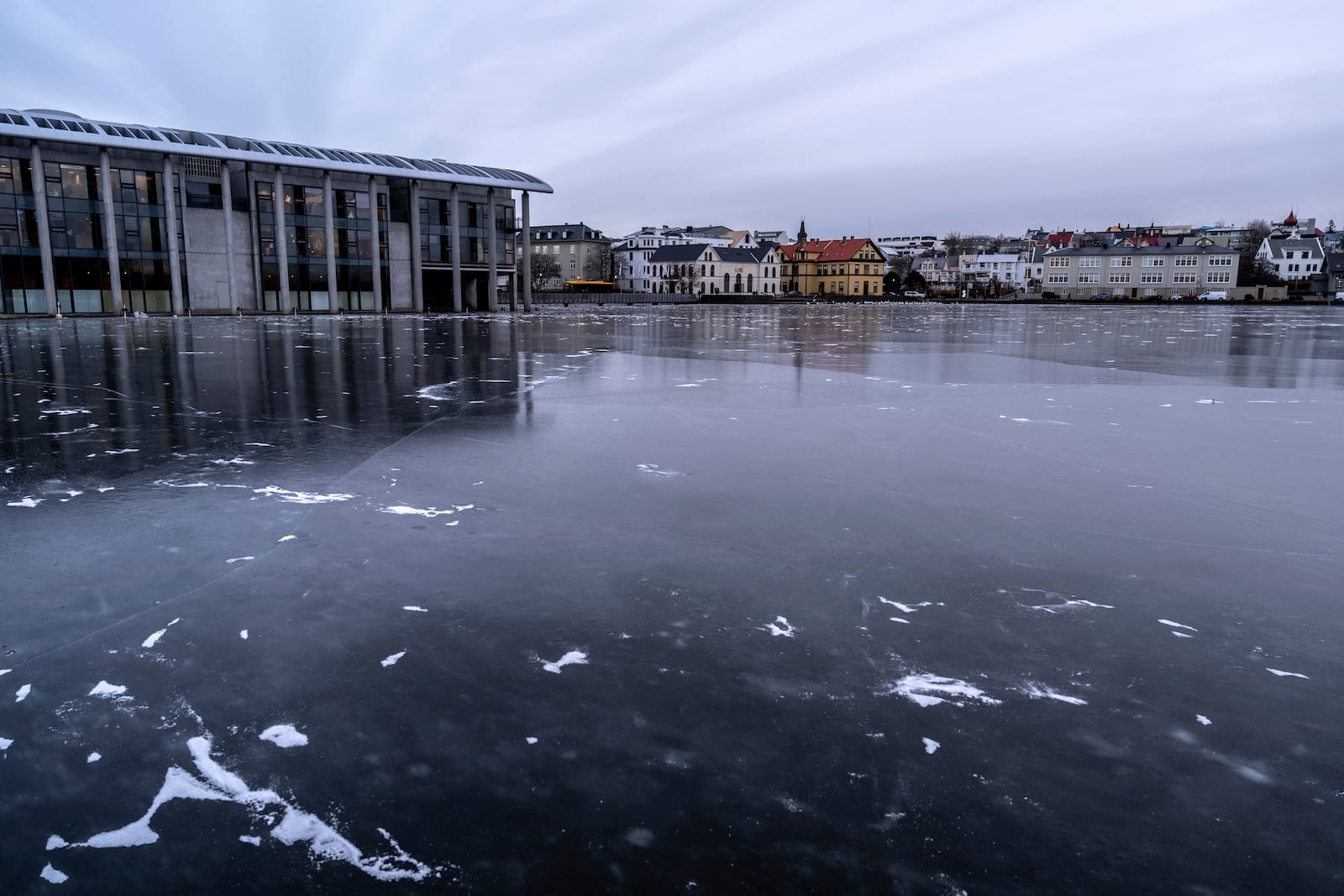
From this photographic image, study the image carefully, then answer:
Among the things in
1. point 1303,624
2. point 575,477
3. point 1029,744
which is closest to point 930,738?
point 1029,744

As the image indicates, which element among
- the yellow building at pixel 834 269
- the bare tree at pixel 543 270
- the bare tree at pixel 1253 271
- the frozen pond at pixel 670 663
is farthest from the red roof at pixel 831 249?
the frozen pond at pixel 670 663

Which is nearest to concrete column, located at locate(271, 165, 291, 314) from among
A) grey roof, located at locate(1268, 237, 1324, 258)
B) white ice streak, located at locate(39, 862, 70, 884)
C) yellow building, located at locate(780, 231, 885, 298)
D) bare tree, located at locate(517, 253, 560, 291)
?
white ice streak, located at locate(39, 862, 70, 884)

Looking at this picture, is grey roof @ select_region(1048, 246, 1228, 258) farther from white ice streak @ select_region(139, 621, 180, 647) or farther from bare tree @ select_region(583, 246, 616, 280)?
white ice streak @ select_region(139, 621, 180, 647)

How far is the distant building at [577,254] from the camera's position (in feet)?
476

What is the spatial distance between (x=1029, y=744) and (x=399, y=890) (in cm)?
240

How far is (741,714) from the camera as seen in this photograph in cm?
357

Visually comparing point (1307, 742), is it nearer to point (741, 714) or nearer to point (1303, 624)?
point (1303, 624)

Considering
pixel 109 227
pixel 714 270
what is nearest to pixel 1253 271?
pixel 714 270

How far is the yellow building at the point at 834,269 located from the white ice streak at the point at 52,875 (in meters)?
149

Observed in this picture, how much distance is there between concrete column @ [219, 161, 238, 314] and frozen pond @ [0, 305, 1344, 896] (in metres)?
47.1

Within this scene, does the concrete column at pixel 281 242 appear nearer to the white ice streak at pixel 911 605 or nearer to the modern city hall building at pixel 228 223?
the modern city hall building at pixel 228 223

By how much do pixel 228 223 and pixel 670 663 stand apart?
184ft

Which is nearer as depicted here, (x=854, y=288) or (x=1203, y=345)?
(x=1203, y=345)

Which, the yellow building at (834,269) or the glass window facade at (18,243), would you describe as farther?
the yellow building at (834,269)
